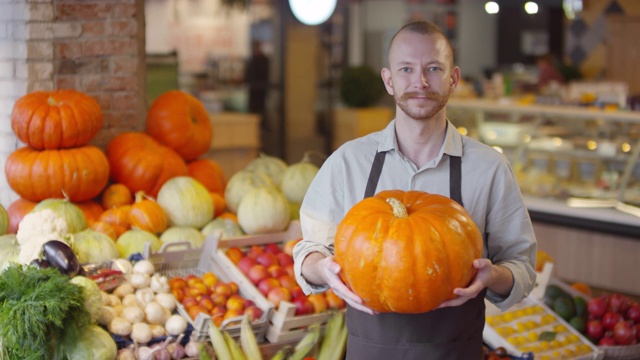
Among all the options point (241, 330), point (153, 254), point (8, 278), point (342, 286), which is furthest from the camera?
point (153, 254)

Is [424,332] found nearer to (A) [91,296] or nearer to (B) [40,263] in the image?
(A) [91,296]

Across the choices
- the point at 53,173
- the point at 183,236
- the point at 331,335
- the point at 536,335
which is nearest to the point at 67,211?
the point at 53,173

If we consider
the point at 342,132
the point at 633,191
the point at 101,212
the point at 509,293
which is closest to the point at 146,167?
the point at 101,212

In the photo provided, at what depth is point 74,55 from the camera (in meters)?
4.55

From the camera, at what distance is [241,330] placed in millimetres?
3551

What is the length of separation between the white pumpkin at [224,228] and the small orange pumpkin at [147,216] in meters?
0.24

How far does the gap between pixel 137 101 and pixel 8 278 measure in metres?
1.98

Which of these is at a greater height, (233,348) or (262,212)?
(262,212)

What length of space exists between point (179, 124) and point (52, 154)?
88 centimetres

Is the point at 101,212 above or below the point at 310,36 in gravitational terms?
below

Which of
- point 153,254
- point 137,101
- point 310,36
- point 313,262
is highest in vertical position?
point 310,36

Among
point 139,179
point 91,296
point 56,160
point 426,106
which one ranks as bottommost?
point 91,296

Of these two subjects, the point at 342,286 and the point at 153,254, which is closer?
the point at 342,286

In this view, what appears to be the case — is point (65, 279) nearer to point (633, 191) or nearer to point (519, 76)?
point (633, 191)
